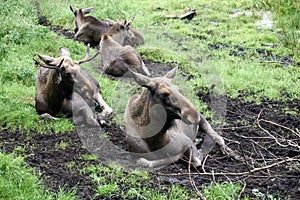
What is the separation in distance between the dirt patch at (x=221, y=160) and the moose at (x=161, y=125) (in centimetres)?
18

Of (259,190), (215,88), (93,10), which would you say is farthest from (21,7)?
(259,190)

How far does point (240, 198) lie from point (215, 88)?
4.66 meters

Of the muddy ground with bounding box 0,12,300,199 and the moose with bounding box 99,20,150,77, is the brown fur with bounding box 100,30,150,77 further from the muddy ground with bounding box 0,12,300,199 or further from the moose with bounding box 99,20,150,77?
the muddy ground with bounding box 0,12,300,199

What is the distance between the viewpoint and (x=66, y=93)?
804 cm

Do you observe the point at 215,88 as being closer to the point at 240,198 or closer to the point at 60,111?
the point at 60,111

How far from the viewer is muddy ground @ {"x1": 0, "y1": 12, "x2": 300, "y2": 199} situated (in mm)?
5383

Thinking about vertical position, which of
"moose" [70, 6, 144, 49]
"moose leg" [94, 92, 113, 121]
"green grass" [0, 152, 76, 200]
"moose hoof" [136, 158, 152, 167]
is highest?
"green grass" [0, 152, 76, 200]

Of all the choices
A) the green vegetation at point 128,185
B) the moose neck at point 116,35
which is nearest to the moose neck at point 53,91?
the green vegetation at point 128,185

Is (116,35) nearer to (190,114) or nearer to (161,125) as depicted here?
(161,125)

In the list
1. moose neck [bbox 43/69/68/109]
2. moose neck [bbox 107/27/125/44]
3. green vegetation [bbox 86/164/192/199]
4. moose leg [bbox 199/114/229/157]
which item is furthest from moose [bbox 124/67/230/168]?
moose neck [bbox 107/27/125/44]

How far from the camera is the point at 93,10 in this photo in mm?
16359

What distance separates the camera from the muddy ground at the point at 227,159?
5.38m

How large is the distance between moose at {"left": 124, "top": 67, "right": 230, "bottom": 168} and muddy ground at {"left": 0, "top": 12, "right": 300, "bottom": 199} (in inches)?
7.0

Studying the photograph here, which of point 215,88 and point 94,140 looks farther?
point 215,88
